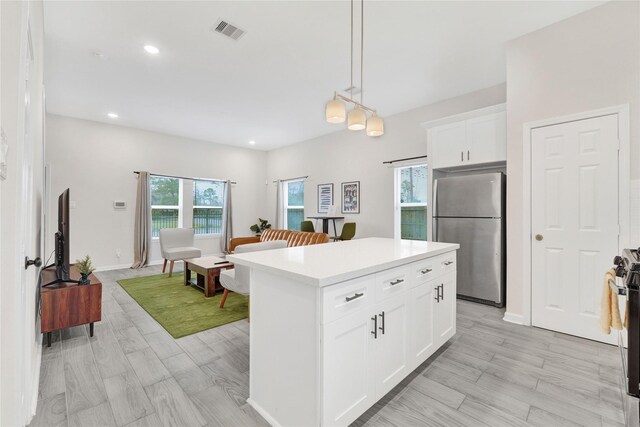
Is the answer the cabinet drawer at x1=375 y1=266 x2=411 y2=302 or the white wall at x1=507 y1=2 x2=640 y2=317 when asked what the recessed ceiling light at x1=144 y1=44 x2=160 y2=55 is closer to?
the cabinet drawer at x1=375 y1=266 x2=411 y2=302

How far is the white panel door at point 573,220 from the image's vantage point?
2539 millimetres

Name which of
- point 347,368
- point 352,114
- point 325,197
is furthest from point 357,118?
point 325,197

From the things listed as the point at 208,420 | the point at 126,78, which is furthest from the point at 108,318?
the point at 126,78

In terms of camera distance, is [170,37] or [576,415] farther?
[170,37]

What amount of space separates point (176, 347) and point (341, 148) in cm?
488

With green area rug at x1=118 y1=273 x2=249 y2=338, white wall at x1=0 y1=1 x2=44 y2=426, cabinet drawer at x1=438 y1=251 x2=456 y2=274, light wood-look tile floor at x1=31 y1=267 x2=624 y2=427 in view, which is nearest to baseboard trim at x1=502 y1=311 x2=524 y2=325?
light wood-look tile floor at x1=31 y1=267 x2=624 y2=427

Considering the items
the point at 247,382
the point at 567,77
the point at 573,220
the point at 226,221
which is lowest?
the point at 247,382

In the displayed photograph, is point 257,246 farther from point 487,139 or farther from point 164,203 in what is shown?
point 164,203

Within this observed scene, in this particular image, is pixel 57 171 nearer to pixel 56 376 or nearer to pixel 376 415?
pixel 56 376

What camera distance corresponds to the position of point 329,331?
134 cm

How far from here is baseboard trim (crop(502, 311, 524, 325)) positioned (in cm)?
298

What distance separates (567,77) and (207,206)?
270 inches

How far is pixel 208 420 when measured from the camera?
63.5 inches

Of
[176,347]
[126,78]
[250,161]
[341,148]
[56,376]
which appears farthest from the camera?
[250,161]
